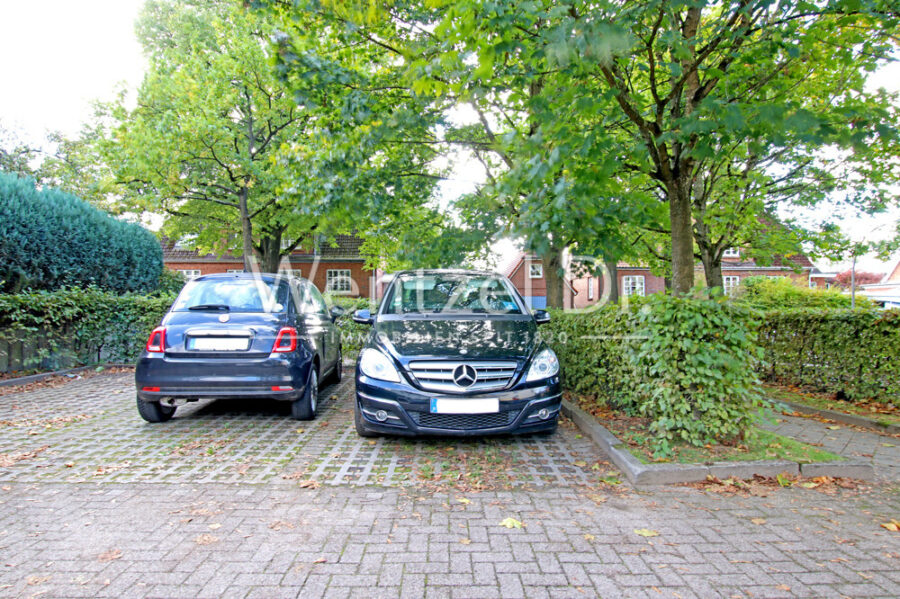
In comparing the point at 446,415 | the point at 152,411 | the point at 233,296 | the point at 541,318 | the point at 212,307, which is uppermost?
the point at 233,296

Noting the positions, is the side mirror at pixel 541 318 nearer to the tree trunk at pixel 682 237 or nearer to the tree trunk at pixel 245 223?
the tree trunk at pixel 682 237

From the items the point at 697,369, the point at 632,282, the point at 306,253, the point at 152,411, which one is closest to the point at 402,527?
the point at 697,369

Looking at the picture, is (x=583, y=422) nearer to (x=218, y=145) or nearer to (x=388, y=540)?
(x=388, y=540)

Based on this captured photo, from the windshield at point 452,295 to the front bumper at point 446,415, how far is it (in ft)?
4.41

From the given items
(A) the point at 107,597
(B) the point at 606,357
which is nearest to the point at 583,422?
(B) the point at 606,357

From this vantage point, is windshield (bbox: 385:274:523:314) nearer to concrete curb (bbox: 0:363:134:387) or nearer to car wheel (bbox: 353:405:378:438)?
car wheel (bbox: 353:405:378:438)

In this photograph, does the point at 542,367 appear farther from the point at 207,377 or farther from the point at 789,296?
the point at 789,296

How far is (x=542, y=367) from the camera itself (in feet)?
15.5

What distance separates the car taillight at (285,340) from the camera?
212 inches

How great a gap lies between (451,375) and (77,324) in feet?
29.9

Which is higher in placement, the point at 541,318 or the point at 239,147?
the point at 239,147

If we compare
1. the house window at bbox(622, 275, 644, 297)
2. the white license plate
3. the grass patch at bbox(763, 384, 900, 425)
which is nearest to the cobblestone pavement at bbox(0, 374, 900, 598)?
the white license plate

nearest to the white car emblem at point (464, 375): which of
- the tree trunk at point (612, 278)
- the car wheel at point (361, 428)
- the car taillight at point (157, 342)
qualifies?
the car wheel at point (361, 428)

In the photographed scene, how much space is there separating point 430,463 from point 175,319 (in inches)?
130
